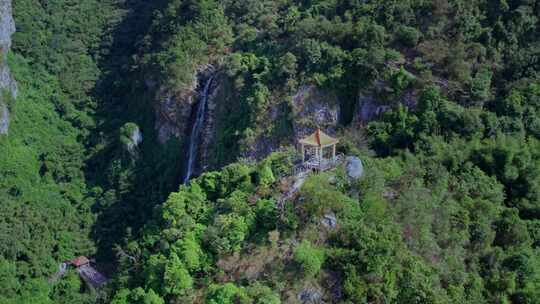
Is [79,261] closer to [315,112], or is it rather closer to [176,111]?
[176,111]

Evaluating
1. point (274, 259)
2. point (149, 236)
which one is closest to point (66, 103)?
point (149, 236)

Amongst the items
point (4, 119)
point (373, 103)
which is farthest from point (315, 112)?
point (4, 119)

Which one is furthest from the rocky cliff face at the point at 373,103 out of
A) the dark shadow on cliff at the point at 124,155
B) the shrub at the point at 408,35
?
the dark shadow on cliff at the point at 124,155

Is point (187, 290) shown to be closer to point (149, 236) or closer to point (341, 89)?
point (149, 236)

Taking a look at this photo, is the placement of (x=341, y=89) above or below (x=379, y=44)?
below

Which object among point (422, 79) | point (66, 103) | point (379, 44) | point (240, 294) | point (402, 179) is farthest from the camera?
point (66, 103)
